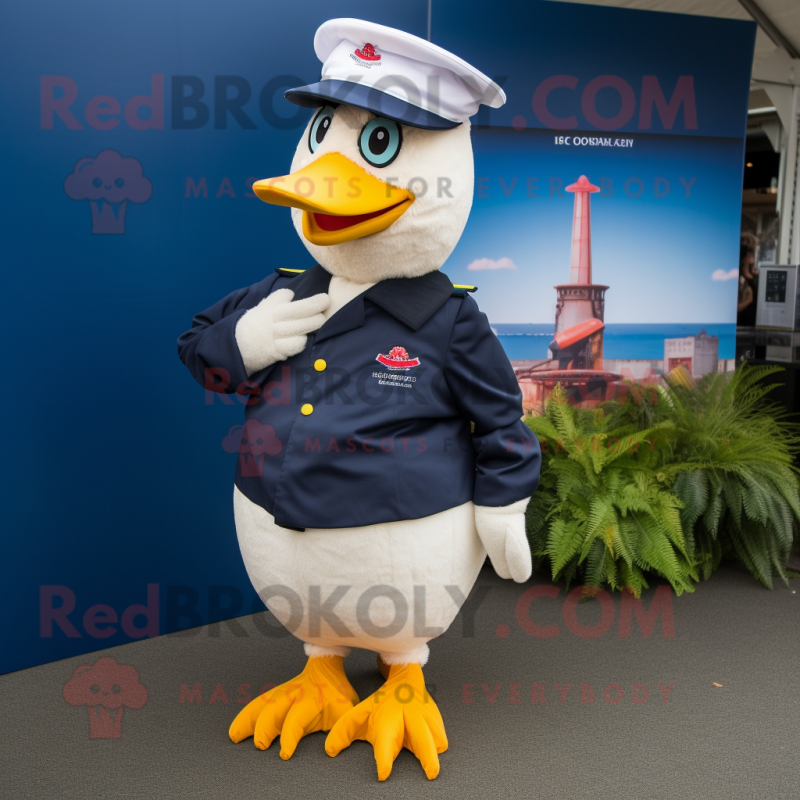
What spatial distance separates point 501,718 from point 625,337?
7.17ft

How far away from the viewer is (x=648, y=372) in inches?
169

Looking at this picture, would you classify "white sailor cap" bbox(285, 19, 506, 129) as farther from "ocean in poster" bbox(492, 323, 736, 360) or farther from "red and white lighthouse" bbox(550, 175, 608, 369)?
"red and white lighthouse" bbox(550, 175, 608, 369)

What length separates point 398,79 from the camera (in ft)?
6.84

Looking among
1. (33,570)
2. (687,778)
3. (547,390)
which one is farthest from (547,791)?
(547,390)

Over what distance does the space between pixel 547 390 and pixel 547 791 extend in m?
2.14

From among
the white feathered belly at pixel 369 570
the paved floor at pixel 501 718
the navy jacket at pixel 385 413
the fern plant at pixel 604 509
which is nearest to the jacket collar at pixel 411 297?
the navy jacket at pixel 385 413

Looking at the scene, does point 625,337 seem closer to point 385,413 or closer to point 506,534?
point 506,534

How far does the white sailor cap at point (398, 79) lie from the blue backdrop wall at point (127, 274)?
1016 mm

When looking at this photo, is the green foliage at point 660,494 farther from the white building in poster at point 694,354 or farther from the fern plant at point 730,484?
the white building in poster at point 694,354

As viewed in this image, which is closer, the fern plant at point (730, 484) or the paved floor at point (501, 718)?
the paved floor at point (501, 718)

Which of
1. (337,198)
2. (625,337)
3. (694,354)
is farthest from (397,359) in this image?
(694,354)

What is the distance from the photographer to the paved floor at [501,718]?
91.7 inches

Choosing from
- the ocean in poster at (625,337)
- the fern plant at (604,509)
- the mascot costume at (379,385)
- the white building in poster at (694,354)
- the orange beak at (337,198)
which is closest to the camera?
the orange beak at (337,198)

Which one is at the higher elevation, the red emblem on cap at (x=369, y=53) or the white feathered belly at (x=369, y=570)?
the red emblem on cap at (x=369, y=53)
